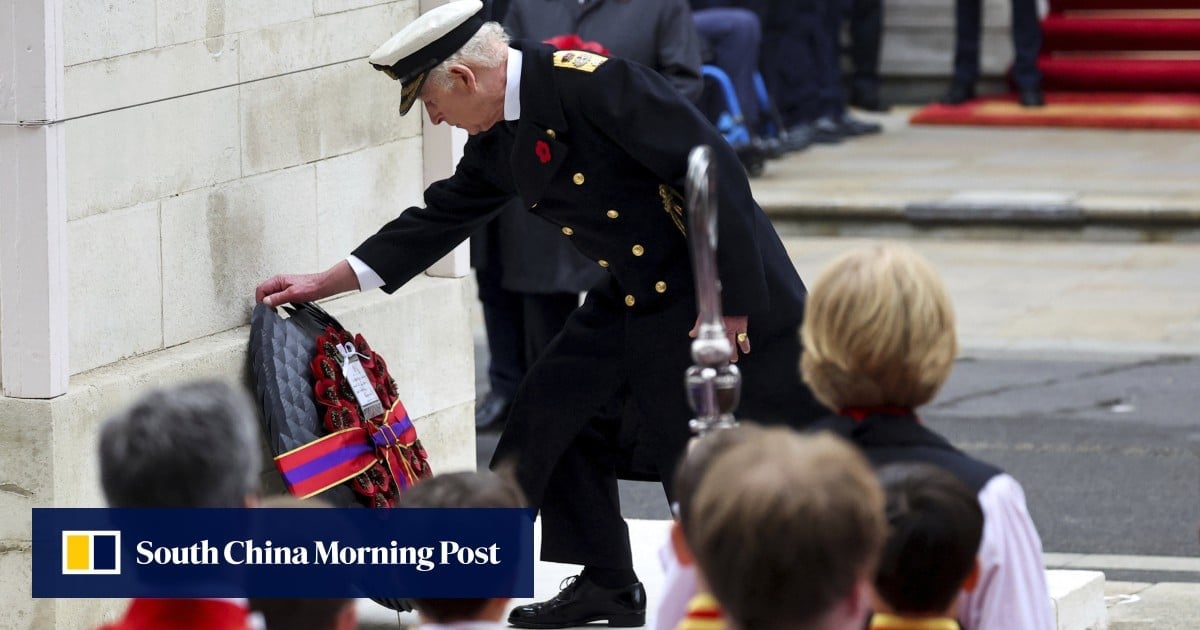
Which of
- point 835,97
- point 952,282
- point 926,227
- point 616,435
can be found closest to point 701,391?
point 616,435

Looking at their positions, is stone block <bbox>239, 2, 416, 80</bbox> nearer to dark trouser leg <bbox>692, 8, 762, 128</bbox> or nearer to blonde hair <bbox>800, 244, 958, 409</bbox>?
blonde hair <bbox>800, 244, 958, 409</bbox>

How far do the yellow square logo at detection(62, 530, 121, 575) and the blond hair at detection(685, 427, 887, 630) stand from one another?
193 centimetres

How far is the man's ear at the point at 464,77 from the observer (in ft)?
16.0

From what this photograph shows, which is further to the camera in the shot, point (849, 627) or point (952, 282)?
point (952, 282)

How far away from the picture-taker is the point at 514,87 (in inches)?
195

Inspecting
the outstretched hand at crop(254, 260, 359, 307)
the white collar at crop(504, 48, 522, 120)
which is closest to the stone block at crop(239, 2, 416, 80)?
the outstretched hand at crop(254, 260, 359, 307)

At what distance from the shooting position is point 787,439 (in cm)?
269

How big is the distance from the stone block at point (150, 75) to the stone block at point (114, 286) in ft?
0.83

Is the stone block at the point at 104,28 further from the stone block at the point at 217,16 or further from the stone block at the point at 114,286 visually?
the stone block at the point at 114,286

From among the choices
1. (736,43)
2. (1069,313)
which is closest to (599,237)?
(1069,313)

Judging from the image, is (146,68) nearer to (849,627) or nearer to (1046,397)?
(849,627)

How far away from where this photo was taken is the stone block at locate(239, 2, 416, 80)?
18.3 feet

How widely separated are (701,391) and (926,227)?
972 cm

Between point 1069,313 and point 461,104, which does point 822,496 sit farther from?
point 1069,313
